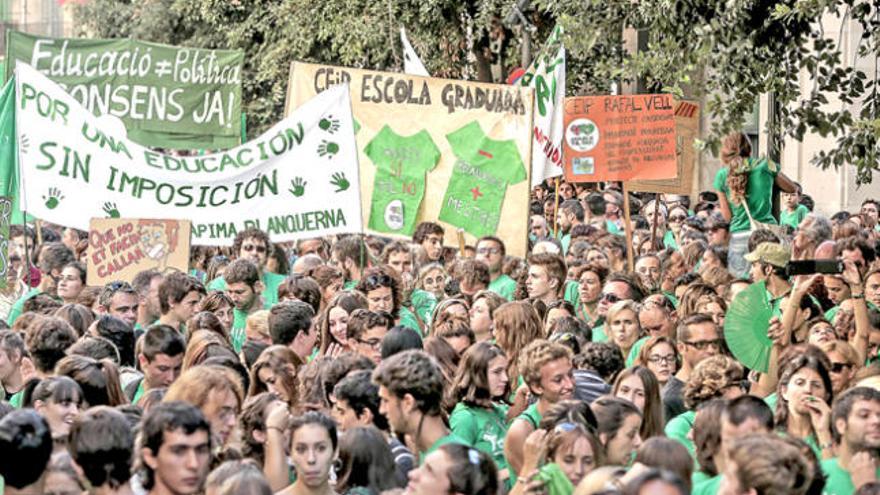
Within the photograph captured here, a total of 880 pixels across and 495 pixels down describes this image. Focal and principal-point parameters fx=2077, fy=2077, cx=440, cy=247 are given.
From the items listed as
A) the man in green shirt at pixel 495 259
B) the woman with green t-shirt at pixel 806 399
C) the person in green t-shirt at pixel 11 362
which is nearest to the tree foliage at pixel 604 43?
the man in green shirt at pixel 495 259

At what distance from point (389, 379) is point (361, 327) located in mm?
2753

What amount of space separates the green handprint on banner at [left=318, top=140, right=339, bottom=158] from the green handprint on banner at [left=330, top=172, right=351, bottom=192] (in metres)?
0.17

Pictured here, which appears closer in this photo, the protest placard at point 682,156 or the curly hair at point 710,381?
the curly hair at point 710,381

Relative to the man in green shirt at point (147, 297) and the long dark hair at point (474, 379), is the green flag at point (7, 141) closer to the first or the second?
the man in green shirt at point (147, 297)

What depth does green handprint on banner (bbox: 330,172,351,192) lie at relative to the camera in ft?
46.8

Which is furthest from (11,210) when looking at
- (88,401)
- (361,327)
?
(88,401)

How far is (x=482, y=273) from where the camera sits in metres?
14.2

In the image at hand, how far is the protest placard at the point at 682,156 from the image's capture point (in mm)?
19156

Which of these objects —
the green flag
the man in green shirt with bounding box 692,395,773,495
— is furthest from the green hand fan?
the green flag

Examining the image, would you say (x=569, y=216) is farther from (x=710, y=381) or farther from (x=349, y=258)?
(x=710, y=381)

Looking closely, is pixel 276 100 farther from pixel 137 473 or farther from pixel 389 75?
pixel 137 473

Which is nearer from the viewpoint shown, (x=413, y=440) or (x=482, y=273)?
(x=413, y=440)

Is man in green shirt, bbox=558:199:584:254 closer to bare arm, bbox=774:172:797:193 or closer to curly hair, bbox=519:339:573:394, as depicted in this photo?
bare arm, bbox=774:172:797:193

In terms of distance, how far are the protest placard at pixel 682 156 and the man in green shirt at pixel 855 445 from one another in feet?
34.2
